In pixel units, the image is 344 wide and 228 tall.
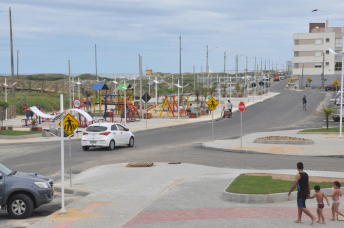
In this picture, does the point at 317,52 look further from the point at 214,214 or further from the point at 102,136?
the point at 214,214

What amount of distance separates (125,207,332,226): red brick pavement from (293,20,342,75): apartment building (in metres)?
108

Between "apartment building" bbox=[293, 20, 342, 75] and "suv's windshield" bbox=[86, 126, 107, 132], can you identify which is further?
"apartment building" bbox=[293, 20, 342, 75]

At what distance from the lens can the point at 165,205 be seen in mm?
11914

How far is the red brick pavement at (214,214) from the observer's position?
414 inches

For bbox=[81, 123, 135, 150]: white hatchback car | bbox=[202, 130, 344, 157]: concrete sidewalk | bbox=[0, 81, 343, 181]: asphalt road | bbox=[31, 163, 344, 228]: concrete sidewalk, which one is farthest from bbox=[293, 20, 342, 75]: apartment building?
bbox=[31, 163, 344, 228]: concrete sidewalk

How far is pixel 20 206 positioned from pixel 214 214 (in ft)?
15.7

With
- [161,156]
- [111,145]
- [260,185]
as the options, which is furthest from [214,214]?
[111,145]

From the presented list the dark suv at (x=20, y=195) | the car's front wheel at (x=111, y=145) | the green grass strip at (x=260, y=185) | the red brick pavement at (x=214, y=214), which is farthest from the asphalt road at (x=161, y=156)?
the red brick pavement at (x=214, y=214)

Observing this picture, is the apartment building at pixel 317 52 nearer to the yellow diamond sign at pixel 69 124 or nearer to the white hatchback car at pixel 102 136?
the white hatchback car at pixel 102 136

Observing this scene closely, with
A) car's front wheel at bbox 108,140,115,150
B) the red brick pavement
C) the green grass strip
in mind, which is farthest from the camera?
car's front wheel at bbox 108,140,115,150

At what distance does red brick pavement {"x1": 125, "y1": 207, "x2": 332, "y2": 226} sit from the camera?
1051 centimetres

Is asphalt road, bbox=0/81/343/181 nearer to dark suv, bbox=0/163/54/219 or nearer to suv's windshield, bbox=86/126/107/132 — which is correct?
suv's windshield, bbox=86/126/107/132

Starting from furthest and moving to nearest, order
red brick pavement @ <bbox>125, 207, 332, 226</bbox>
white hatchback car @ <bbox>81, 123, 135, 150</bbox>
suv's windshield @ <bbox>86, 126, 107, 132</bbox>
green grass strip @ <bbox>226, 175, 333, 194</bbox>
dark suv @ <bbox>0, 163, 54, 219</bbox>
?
suv's windshield @ <bbox>86, 126, 107, 132</bbox>, white hatchback car @ <bbox>81, 123, 135, 150</bbox>, green grass strip @ <bbox>226, 175, 333, 194</bbox>, dark suv @ <bbox>0, 163, 54, 219</bbox>, red brick pavement @ <bbox>125, 207, 332, 226</bbox>

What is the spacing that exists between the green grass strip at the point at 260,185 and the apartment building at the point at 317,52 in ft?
344
